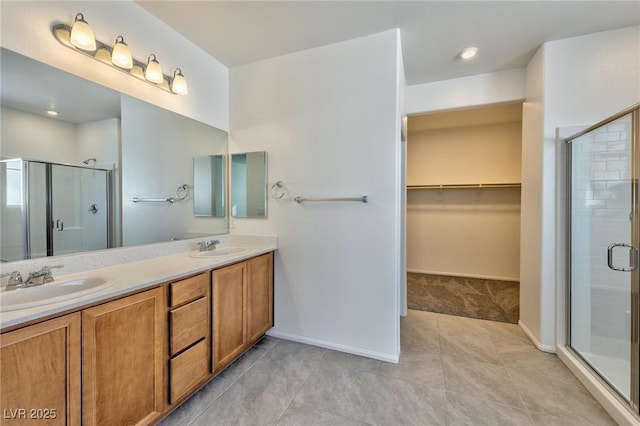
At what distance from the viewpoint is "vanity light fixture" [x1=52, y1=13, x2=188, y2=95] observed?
1.39 metres

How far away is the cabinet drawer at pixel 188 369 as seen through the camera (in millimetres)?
1397

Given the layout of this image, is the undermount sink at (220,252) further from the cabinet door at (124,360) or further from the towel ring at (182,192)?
the cabinet door at (124,360)

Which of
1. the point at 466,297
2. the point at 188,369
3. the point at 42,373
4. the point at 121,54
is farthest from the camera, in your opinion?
the point at 466,297

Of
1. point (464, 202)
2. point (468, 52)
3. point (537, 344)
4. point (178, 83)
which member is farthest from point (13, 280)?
point (464, 202)

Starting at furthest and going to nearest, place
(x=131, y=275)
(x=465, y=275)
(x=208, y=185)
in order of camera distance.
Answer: (x=465, y=275) < (x=208, y=185) < (x=131, y=275)

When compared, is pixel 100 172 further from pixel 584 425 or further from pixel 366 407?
pixel 584 425

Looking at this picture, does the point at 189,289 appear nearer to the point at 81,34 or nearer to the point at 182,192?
the point at 182,192

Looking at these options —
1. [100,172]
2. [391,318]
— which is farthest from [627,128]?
[100,172]

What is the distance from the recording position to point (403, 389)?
1678mm

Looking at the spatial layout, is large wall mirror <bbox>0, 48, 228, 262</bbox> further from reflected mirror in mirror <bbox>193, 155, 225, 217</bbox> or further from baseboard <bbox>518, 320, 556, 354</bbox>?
baseboard <bbox>518, 320, 556, 354</bbox>

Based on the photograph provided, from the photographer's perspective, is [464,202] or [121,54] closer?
[121,54]

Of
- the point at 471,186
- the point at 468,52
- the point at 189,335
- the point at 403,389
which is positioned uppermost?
the point at 468,52

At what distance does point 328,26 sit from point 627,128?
2.10 metres

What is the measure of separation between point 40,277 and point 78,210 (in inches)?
17.0
